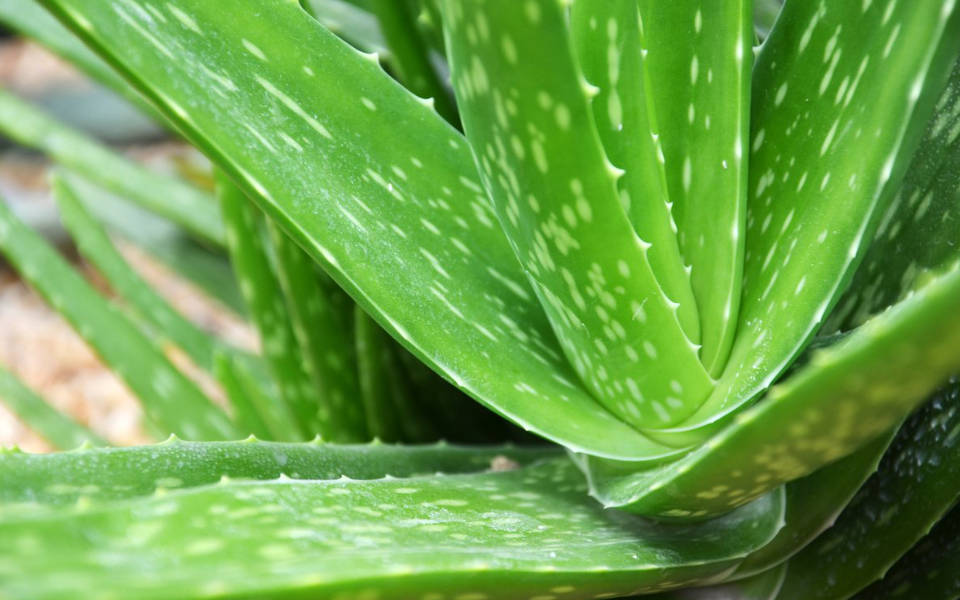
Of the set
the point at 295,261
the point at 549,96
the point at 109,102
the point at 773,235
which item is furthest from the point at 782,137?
the point at 109,102

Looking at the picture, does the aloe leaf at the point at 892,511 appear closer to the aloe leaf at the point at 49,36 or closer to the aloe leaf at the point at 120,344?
the aloe leaf at the point at 120,344

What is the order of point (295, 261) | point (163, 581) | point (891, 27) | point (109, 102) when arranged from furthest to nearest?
point (109, 102), point (295, 261), point (891, 27), point (163, 581)

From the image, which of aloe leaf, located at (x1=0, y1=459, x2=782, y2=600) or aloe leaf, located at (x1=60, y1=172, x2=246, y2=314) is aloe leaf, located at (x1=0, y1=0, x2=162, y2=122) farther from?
aloe leaf, located at (x1=0, y1=459, x2=782, y2=600)

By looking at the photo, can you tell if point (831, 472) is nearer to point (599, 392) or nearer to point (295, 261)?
point (599, 392)

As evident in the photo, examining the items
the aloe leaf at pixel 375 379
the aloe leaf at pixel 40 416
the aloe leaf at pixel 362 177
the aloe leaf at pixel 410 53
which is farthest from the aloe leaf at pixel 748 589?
the aloe leaf at pixel 40 416

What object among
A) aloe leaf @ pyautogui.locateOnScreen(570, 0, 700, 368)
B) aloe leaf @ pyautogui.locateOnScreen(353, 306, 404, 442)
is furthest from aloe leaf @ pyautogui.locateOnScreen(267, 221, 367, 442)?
aloe leaf @ pyautogui.locateOnScreen(570, 0, 700, 368)

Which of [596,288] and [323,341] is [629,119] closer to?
[596,288]

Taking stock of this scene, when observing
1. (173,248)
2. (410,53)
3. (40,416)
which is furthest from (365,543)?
(173,248)

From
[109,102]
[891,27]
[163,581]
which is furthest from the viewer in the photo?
[109,102]
